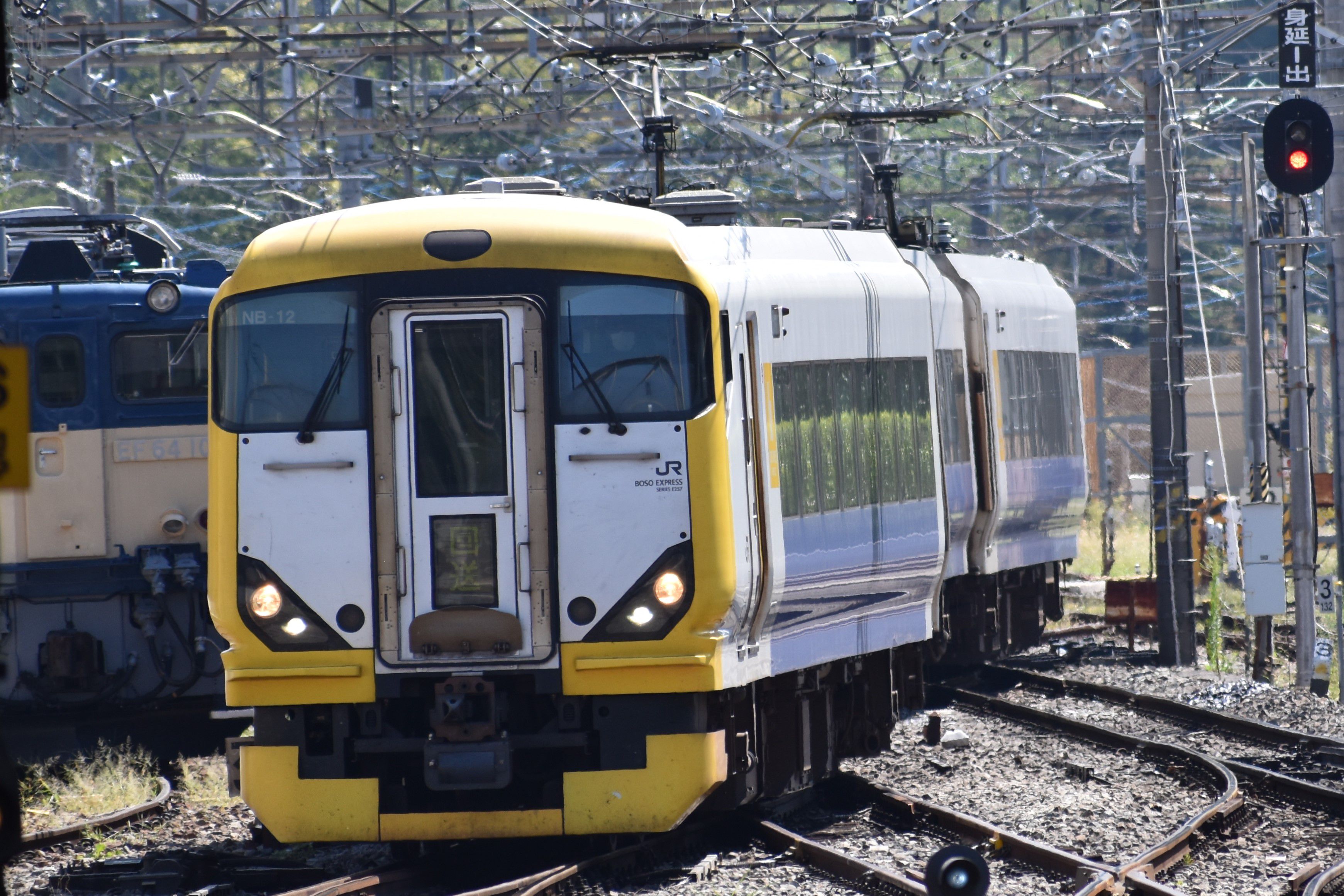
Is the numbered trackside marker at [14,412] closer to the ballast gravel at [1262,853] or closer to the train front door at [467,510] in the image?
the train front door at [467,510]

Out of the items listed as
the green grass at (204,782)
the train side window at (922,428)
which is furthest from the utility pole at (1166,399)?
the green grass at (204,782)

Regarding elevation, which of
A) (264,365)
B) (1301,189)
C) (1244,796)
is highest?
(1301,189)

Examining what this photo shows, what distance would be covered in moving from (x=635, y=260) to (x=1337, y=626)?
9445mm

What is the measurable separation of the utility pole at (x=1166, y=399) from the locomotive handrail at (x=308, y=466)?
10.4 meters

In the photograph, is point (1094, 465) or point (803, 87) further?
point (1094, 465)

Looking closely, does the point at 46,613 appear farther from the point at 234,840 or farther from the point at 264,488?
the point at 264,488

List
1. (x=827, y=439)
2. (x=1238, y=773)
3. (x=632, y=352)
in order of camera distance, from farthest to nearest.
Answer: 1. (x=1238, y=773)
2. (x=827, y=439)
3. (x=632, y=352)

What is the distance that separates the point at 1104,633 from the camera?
20.0 m

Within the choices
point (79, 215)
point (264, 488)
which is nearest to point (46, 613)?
point (79, 215)

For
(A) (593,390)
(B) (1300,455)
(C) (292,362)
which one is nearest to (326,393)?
(C) (292,362)

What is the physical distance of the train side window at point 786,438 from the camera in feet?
30.9

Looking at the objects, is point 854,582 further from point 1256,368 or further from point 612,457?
point 1256,368

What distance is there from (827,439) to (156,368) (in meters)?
4.72

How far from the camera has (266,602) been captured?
856cm
